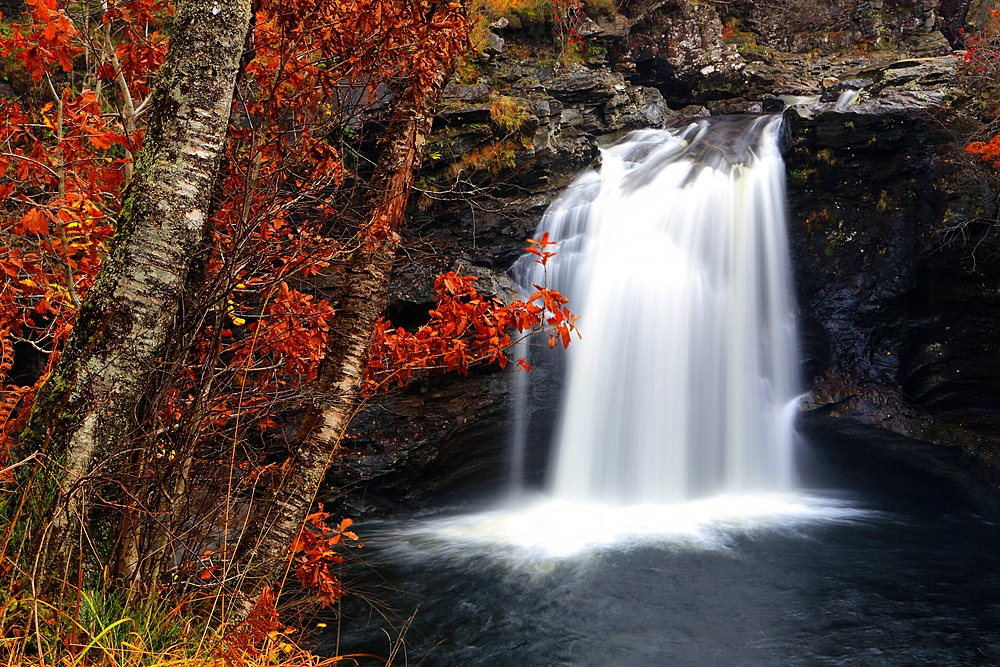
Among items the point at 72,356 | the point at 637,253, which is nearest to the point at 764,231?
the point at 637,253

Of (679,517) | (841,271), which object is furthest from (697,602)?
(841,271)

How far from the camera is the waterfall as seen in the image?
10461 millimetres

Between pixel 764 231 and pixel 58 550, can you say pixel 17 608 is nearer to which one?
pixel 58 550

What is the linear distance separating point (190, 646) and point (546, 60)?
15773 millimetres

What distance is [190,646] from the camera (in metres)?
2.32

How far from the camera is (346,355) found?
9.79ft

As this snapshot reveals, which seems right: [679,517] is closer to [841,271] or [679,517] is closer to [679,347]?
[679,347]

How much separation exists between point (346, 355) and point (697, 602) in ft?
17.0

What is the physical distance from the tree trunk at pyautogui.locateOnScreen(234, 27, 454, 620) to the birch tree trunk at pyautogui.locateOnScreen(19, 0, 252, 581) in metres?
0.70

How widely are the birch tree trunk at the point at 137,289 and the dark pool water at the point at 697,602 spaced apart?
3364mm

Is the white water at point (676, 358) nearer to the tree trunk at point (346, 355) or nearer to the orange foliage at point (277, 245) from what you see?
the orange foliage at point (277, 245)

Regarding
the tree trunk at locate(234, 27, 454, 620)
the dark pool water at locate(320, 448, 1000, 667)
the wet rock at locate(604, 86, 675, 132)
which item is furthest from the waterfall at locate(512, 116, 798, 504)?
the tree trunk at locate(234, 27, 454, 620)

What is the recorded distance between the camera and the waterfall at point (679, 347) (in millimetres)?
10461

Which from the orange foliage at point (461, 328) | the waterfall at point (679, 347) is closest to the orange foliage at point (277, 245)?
the orange foliage at point (461, 328)
